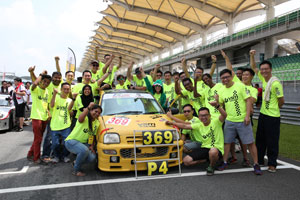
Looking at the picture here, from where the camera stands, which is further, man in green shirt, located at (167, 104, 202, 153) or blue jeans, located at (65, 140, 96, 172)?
man in green shirt, located at (167, 104, 202, 153)

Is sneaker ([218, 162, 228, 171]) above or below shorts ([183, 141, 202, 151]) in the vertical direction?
below

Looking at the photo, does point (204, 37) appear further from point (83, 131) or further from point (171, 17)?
point (83, 131)

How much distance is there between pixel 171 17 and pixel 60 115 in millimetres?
29334

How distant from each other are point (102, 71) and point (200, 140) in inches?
147

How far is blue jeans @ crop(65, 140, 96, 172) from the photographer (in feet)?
13.8

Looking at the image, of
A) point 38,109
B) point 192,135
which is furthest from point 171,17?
point 38,109

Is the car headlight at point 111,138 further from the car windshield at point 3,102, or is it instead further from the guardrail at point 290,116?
the guardrail at point 290,116

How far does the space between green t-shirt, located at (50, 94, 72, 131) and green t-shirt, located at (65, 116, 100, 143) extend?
0.63m

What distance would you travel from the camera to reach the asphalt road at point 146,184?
338 cm

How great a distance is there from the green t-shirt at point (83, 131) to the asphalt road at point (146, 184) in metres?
0.63

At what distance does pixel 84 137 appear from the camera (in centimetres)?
448

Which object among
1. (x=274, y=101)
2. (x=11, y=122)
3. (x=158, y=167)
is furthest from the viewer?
(x=11, y=122)

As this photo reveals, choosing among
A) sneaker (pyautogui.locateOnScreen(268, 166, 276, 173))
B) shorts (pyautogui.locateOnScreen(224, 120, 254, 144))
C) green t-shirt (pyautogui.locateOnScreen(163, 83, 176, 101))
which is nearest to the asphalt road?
sneaker (pyautogui.locateOnScreen(268, 166, 276, 173))

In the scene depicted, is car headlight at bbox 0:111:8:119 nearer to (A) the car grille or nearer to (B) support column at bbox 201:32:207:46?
(A) the car grille
